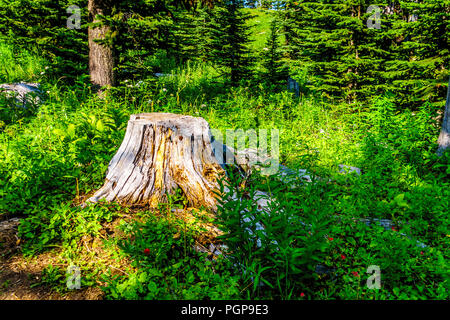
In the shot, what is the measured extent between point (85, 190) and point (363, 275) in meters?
3.00

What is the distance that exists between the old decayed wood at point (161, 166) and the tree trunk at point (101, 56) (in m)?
3.15

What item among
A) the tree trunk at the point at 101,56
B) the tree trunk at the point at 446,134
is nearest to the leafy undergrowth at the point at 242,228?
the tree trunk at the point at 446,134

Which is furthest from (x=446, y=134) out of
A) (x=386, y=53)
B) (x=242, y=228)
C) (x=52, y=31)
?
(x=52, y=31)

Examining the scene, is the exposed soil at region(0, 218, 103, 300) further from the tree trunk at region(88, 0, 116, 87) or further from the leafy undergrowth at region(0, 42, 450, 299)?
the tree trunk at region(88, 0, 116, 87)

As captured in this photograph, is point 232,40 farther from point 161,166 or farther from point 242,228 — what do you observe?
point 242,228

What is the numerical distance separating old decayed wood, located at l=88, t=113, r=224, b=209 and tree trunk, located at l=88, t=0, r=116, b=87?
3146 mm

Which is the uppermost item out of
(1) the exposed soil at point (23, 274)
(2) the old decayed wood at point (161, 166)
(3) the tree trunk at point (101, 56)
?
(3) the tree trunk at point (101, 56)

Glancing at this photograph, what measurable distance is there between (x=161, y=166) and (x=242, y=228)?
1420 millimetres

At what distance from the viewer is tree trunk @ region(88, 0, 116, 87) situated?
207 inches

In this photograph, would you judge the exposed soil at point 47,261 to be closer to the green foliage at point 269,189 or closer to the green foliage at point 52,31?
the green foliage at point 269,189

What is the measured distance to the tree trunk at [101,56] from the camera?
5.25 m

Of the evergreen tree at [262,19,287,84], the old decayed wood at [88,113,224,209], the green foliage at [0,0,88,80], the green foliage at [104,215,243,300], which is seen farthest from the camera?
the evergreen tree at [262,19,287,84]

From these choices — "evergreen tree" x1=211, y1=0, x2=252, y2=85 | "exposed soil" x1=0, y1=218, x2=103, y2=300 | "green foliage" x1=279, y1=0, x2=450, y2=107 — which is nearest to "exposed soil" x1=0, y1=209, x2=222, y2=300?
"exposed soil" x1=0, y1=218, x2=103, y2=300

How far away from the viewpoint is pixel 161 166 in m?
3.00
